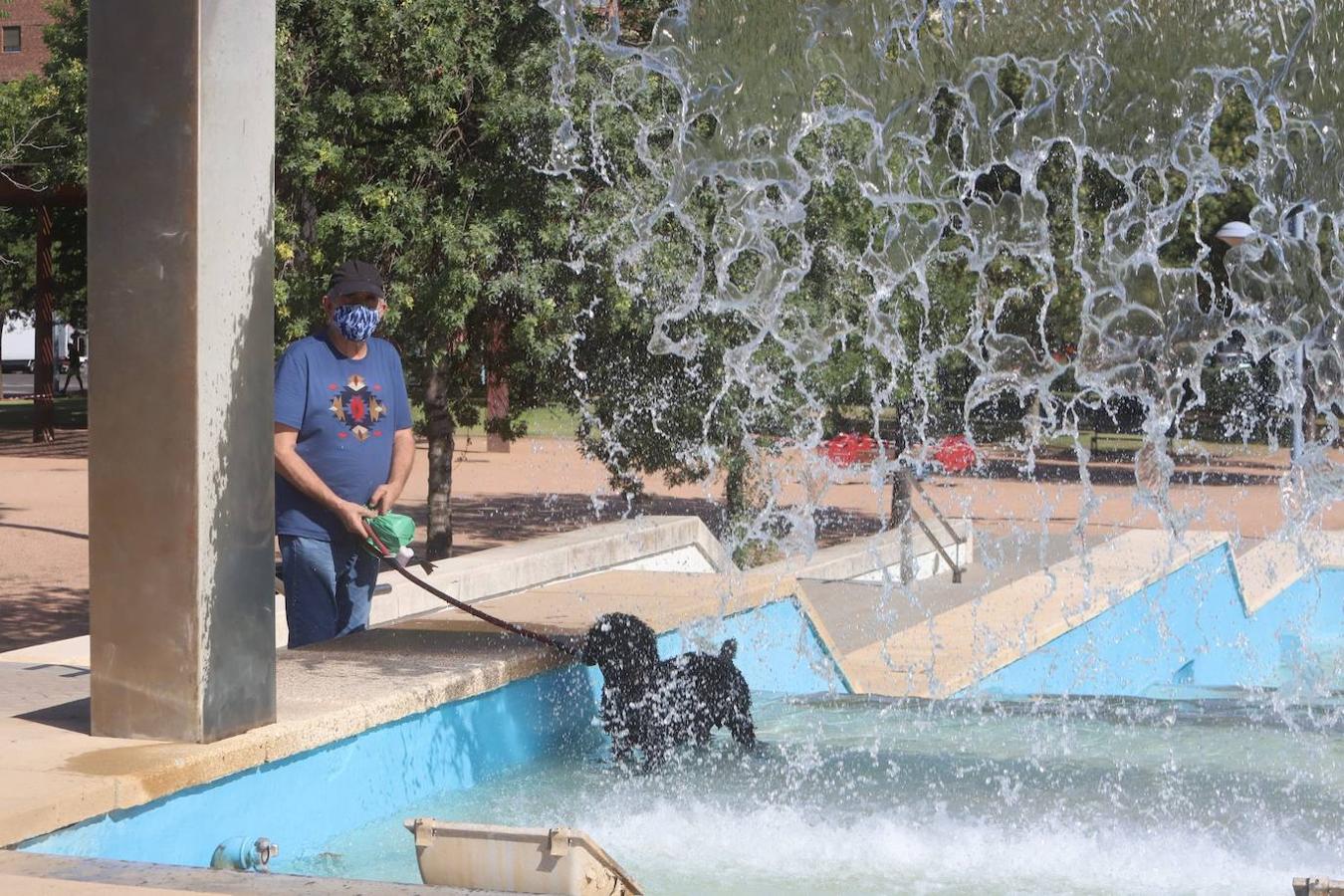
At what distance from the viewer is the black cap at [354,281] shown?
229 inches

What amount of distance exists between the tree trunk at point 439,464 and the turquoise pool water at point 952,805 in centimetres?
556

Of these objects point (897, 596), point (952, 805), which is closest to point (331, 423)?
point (952, 805)

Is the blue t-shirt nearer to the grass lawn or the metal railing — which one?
the metal railing

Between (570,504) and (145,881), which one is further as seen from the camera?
(570,504)

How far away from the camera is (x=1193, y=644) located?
37.1 feet

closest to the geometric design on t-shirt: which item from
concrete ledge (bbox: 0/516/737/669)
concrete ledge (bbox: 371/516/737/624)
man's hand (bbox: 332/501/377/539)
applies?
man's hand (bbox: 332/501/377/539)

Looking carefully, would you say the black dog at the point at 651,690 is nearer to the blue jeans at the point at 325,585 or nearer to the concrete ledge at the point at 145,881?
the blue jeans at the point at 325,585

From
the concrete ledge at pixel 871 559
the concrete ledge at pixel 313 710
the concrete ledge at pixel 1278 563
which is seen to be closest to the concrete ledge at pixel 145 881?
the concrete ledge at pixel 313 710

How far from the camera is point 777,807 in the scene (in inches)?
208

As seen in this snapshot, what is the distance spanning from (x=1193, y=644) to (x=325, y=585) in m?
7.23

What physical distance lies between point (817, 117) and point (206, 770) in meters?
6.67

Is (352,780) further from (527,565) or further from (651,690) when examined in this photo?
(527,565)

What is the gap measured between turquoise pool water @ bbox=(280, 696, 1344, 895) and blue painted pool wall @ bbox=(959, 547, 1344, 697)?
3.76ft

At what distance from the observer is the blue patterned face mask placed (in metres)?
5.85
